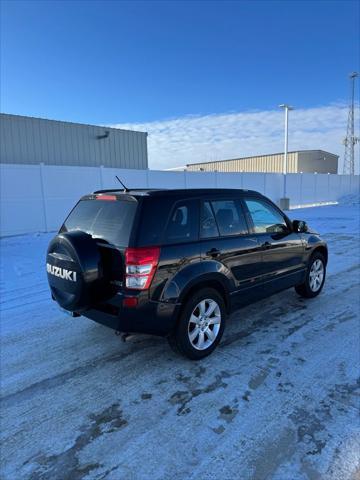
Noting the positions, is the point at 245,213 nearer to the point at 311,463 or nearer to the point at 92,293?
the point at 92,293

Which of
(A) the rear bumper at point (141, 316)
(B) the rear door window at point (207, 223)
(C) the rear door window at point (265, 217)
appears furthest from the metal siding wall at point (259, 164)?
(A) the rear bumper at point (141, 316)

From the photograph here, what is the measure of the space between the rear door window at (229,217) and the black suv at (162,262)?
0.04 feet

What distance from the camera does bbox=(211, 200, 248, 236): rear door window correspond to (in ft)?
12.0

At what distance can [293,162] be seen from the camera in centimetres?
4528

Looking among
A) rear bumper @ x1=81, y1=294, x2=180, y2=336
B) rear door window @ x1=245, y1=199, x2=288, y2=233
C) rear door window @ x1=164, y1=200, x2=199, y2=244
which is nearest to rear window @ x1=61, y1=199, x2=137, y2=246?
rear door window @ x1=164, y1=200, x2=199, y2=244

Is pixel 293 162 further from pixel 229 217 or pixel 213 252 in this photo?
pixel 213 252

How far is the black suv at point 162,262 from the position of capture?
2967mm

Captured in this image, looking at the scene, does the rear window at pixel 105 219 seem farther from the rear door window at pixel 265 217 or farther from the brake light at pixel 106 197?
the rear door window at pixel 265 217

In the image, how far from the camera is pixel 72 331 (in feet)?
13.4

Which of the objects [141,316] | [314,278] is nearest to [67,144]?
[314,278]

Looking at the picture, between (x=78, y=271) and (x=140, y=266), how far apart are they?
2.00 ft

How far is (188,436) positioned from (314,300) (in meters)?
3.34

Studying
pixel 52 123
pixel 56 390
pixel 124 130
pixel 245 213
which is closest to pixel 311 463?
pixel 56 390

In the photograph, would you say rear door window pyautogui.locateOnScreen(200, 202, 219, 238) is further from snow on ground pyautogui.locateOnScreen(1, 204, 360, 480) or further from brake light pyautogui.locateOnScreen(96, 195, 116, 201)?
snow on ground pyautogui.locateOnScreen(1, 204, 360, 480)
